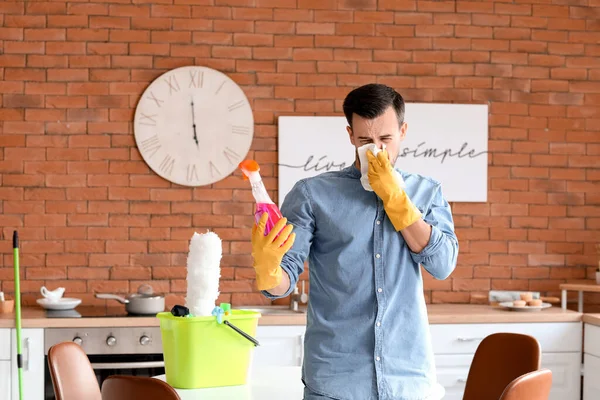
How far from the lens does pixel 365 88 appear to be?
188cm

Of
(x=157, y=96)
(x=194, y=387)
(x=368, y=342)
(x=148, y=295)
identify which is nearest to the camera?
(x=368, y=342)

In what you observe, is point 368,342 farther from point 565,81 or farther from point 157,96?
point 565,81

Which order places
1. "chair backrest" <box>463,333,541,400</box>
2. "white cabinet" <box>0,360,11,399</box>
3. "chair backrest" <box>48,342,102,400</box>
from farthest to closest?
"white cabinet" <box>0,360,11,399</box> → "chair backrest" <box>463,333,541,400</box> → "chair backrest" <box>48,342,102,400</box>

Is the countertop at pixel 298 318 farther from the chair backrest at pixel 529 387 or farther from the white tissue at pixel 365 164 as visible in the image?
the white tissue at pixel 365 164

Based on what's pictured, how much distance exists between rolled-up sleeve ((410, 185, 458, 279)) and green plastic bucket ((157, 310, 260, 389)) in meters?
0.73

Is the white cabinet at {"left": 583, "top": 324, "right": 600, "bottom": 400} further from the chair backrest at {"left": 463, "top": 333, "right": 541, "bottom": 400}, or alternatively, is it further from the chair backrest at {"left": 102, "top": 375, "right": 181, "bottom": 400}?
the chair backrest at {"left": 102, "top": 375, "right": 181, "bottom": 400}

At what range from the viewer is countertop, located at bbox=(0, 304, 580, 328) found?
3.55m

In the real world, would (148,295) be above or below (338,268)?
below

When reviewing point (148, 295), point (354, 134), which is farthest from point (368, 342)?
point (148, 295)

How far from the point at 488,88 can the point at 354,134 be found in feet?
8.56

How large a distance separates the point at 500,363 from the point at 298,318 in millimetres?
1090

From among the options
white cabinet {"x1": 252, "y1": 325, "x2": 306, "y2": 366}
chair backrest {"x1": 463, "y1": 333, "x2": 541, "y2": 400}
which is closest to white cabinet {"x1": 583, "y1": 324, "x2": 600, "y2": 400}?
chair backrest {"x1": 463, "y1": 333, "x2": 541, "y2": 400}

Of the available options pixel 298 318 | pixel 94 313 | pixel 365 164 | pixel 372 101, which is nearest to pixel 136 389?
pixel 365 164

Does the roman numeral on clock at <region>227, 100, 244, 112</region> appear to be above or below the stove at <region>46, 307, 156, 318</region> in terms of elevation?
above
